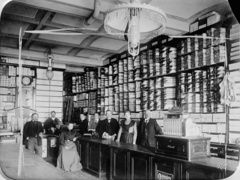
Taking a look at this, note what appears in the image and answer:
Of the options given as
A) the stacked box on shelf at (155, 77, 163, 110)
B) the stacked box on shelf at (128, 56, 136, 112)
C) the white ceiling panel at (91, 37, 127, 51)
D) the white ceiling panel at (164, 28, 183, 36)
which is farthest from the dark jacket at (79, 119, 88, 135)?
the white ceiling panel at (164, 28, 183, 36)

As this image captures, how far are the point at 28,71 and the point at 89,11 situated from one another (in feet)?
16.0

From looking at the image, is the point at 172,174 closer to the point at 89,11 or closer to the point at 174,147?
the point at 174,147

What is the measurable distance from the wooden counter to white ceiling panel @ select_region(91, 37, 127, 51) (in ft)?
8.27

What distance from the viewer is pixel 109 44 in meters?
6.66

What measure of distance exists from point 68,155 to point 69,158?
0.24 feet

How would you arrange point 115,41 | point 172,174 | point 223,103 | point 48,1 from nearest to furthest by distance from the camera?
1. point 172,174
2. point 48,1
3. point 223,103
4. point 115,41

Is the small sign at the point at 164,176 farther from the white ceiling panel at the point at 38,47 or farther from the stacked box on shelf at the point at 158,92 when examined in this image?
the white ceiling panel at the point at 38,47

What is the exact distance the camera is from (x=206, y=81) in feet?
15.0

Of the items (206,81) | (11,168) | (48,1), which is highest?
(48,1)

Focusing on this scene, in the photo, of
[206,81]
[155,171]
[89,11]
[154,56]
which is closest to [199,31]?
[206,81]

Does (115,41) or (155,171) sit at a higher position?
(115,41)

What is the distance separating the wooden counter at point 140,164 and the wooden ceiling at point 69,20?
2175 mm

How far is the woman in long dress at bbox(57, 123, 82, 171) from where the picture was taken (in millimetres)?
5258

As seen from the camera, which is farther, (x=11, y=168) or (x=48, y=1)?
(x=48, y=1)
